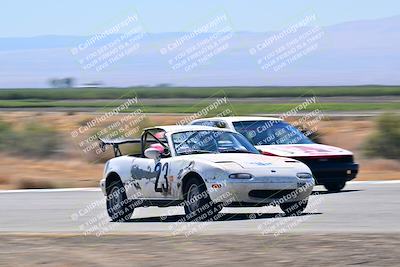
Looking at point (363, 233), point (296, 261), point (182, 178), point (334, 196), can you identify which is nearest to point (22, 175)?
point (334, 196)

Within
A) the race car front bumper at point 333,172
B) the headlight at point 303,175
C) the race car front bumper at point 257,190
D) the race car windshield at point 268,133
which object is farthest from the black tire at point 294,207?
the race car windshield at point 268,133

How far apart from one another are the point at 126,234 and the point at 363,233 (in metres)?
3.02

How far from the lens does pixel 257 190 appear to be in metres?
15.6

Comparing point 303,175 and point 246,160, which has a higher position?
point 246,160

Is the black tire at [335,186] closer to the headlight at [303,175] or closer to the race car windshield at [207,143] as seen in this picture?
the race car windshield at [207,143]

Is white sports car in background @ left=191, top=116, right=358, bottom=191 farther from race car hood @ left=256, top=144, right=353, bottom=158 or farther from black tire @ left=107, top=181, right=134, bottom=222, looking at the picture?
black tire @ left=107, top=181, right=134, bottom=222

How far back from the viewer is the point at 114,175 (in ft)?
57.6

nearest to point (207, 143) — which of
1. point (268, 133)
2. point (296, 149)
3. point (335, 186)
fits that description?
point (296, 149)

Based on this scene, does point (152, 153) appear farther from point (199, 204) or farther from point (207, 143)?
point (199, 204)

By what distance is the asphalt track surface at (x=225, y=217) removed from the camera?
14438mm

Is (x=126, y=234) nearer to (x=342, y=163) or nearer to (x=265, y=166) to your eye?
(x=265, y=166)

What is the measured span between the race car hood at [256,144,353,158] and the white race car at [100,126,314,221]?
3.73m

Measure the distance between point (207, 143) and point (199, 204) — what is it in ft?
4.62

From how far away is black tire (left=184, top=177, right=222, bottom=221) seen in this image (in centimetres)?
1559
